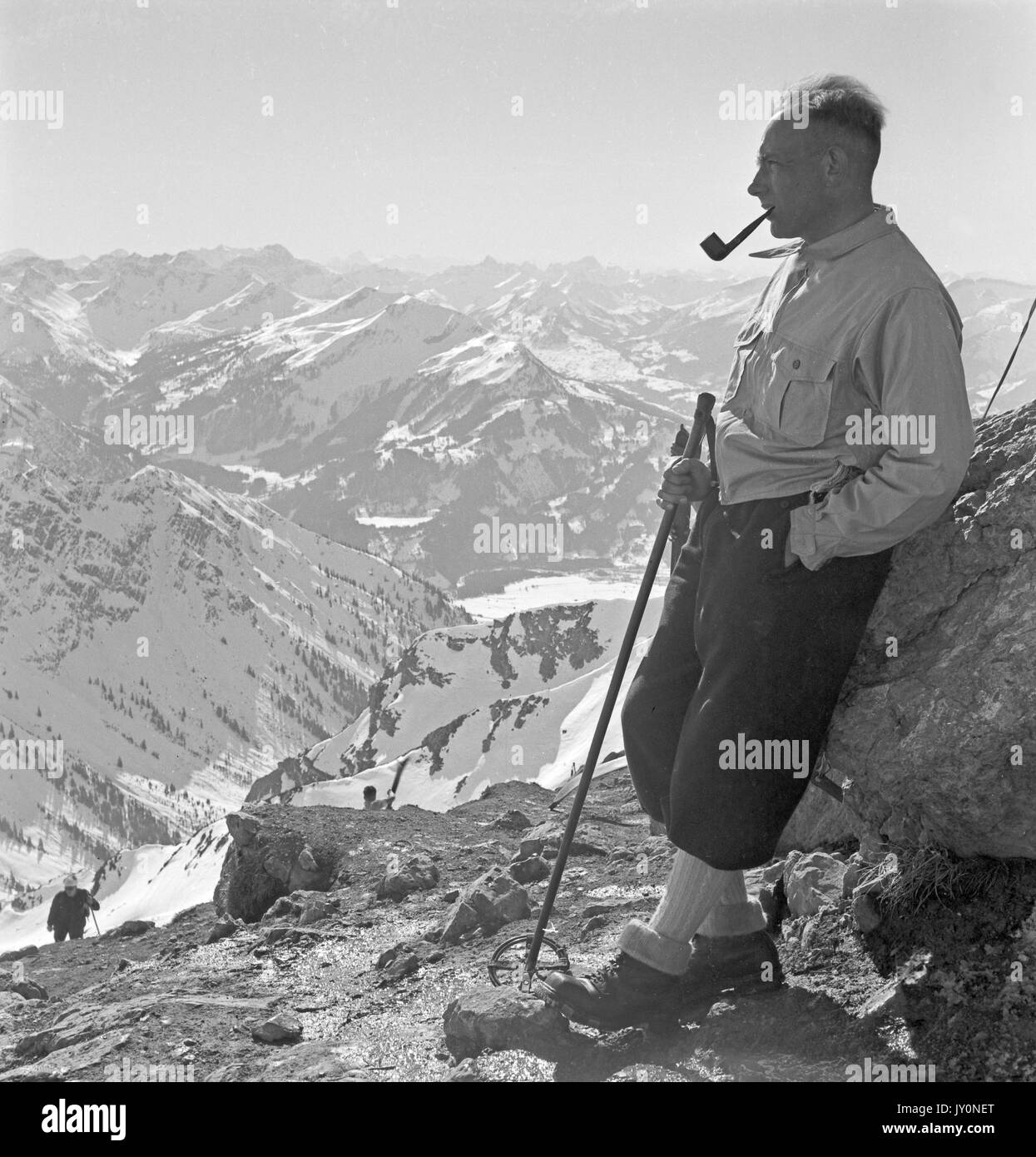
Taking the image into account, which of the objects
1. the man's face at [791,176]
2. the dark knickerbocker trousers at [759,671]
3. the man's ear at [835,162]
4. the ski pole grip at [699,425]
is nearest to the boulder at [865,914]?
the dark knickerbocker trousers at [759,671]

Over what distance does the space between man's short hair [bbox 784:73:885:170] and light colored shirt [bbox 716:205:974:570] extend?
40 cm

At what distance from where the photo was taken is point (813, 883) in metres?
7.14

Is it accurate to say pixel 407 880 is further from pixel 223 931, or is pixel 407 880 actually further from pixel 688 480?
pixel 688 480

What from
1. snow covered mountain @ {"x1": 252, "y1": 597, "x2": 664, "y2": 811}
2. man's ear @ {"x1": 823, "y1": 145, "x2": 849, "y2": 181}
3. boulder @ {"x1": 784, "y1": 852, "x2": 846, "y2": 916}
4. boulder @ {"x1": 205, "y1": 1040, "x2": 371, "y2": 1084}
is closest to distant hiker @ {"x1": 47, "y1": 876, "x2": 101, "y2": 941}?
boulder @ {"x1": 205, "y1": 1040, "x2": 371, "y2": 1084}

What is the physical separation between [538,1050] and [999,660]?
9.60 feet

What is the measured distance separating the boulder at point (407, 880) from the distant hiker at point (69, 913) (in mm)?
11457

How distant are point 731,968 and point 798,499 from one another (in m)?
2.47

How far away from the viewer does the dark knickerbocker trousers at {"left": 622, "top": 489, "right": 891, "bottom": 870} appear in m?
5.42

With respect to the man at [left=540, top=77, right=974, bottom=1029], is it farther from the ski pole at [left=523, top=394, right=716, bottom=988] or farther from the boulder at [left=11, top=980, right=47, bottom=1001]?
the boulder at [left=11, top=980, right=47, bottom=1001]

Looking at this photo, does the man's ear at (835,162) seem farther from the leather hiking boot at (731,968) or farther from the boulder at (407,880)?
the boulder at (407,880)

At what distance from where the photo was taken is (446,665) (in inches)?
3708

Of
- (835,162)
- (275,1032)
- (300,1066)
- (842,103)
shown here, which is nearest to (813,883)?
(300,1066)
